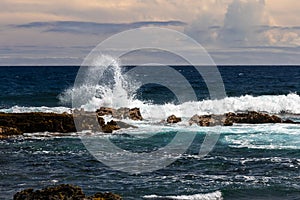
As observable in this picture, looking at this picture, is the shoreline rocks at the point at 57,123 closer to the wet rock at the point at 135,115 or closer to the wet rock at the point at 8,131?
the wet rock at the point at 8,131

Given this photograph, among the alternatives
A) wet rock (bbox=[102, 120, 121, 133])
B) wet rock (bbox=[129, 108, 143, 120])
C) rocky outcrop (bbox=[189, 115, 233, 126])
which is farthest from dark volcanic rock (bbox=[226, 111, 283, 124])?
wet rock (bbox=[102, 120, 121, 133])

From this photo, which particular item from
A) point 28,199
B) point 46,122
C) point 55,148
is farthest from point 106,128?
point 28,199

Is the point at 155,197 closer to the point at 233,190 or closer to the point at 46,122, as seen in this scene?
the point at 233,190

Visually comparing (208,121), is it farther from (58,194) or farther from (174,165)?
(58,194)

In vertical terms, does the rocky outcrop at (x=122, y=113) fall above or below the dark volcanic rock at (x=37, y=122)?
above

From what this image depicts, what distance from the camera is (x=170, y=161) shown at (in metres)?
20.0

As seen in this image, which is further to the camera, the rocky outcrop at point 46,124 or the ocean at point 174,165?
the rocky outcrop at point 46,124

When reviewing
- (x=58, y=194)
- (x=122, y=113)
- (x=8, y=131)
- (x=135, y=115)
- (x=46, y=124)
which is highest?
(x=122, y=113)

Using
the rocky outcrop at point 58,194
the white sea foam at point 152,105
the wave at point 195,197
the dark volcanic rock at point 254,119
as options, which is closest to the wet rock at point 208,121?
the dark volcanic rock at point 254,119

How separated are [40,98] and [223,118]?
2776 centimetres

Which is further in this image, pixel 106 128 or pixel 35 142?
pixel 106 128

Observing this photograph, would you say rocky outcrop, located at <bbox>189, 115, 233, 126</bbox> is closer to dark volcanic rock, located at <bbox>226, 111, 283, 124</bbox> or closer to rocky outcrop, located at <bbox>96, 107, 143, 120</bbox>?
dark volcanic rock, located at <bbox>226, 111, 283, 124</bbox>

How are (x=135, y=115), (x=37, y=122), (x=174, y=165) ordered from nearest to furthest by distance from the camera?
(x=174, y=165) < (x=37, y=122) < (x=135, y=115)

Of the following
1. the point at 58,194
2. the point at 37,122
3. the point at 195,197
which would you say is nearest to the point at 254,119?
the point at 37,122
